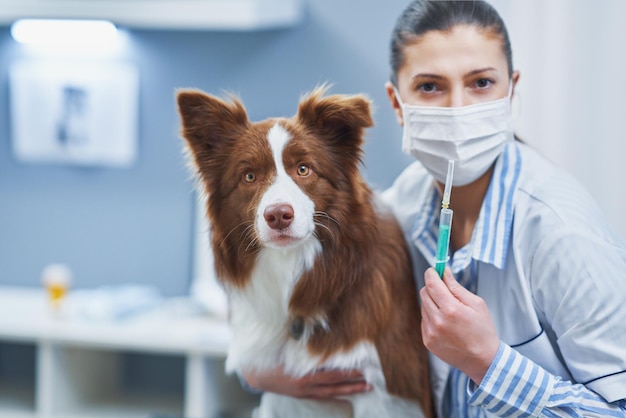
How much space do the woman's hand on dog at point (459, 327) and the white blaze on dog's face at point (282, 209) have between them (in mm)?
263

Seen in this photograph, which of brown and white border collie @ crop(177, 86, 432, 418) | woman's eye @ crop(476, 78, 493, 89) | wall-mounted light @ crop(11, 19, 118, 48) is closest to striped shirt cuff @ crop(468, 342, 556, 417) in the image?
brown and white border collie @ crop(177, 86, 432, 418)

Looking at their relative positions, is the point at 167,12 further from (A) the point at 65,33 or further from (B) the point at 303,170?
→ (B) the point at 303,170

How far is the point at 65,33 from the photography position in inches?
141

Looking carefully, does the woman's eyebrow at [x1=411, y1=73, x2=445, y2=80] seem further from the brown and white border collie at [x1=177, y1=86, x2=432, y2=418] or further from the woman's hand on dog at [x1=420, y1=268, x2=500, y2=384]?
the woman's hand on dog at [x1=420, y1=268, x2=500, y2=384]

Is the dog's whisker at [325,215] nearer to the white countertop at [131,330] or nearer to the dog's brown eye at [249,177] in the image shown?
the dog's brown eye at [249,177]

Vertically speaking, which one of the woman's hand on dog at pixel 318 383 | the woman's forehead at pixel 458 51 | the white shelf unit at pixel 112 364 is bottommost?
the white shelf unit at pixel 112 364

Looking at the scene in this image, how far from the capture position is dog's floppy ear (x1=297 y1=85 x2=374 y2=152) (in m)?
1.61

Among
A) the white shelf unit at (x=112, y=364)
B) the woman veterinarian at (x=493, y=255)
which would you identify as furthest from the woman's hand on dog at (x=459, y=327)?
the white shelf unit at (x=112, y=364)

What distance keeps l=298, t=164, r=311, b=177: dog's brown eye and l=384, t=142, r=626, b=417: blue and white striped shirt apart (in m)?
0.34

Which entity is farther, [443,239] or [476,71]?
[476,71]

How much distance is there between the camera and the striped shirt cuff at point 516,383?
Answer: 142cm

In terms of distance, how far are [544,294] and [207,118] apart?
0.73 m

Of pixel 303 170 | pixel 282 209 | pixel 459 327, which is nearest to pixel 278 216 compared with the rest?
pixel 282 209

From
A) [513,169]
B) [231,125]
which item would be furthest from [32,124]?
[513,169]
